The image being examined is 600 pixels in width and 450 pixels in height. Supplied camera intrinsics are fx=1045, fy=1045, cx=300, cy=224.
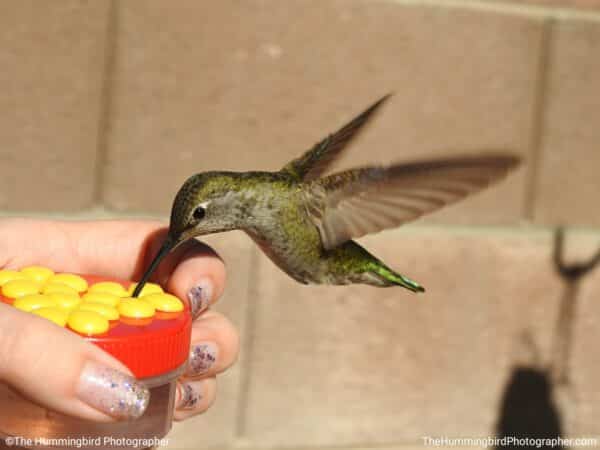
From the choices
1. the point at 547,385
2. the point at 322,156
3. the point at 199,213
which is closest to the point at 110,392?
the point at 199,213

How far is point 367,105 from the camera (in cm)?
300

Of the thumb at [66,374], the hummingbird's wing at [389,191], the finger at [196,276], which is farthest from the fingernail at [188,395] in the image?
the thumb at [66,374]

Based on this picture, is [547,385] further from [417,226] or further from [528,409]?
[417,226]

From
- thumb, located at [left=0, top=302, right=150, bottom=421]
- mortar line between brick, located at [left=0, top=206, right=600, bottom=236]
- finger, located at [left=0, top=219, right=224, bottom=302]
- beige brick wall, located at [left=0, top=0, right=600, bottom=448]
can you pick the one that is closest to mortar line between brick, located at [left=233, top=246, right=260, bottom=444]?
beige brick wall, located at [left=0, top=0, right=600, bottom=448]

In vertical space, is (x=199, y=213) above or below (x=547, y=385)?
above

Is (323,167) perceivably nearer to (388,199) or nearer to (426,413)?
(388,199)

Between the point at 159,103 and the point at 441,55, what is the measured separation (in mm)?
847

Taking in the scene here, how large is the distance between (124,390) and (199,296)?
1.67 feet

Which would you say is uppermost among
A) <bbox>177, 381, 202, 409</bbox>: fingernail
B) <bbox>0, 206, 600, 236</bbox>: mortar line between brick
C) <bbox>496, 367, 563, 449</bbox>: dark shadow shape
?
<bbox>177, 381, 202, 409</bbox>: fingernail

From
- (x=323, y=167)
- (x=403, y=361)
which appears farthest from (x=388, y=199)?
(x=403, y=361)

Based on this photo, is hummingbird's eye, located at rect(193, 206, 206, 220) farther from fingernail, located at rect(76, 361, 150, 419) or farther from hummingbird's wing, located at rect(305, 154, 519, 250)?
fingernail, located at rect(76, 361, 150, 419)

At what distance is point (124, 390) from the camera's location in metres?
1.49

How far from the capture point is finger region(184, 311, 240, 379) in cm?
200

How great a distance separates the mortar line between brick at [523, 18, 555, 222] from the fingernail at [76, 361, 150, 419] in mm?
1998
